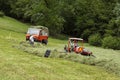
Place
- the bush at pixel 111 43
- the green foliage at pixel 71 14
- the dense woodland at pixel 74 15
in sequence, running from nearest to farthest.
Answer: the bush at pixel 111 43, the dense woodland at pixel 74 15, the green foliage at pixel 71 14

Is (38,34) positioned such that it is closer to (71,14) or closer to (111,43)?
(111,43)

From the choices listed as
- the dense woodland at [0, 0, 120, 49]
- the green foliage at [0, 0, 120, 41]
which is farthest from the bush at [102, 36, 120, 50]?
the green foliage at [0, 0, 120, 41]

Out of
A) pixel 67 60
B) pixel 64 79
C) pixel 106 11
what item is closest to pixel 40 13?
pixel 106 11

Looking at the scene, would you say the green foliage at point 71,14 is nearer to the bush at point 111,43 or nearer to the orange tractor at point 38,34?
the bush at point 111,43

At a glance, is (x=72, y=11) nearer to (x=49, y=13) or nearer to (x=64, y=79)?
(x=49, y=13)

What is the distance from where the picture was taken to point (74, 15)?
76.2 metres

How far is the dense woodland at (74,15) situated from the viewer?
63.3 m

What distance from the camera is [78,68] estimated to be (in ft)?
70.8

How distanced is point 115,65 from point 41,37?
1910 centimetres

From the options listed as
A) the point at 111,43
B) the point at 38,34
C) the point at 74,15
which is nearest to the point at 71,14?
the point at 74,15

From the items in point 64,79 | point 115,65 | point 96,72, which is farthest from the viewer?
point 115,65

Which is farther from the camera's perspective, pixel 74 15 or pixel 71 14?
pixel 74 15

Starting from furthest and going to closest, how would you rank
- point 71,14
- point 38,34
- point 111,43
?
point 71,14
point 111,43
point 38,34

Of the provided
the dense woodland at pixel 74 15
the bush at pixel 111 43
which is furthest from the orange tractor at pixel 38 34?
the dense woodland at pixel 74 15
